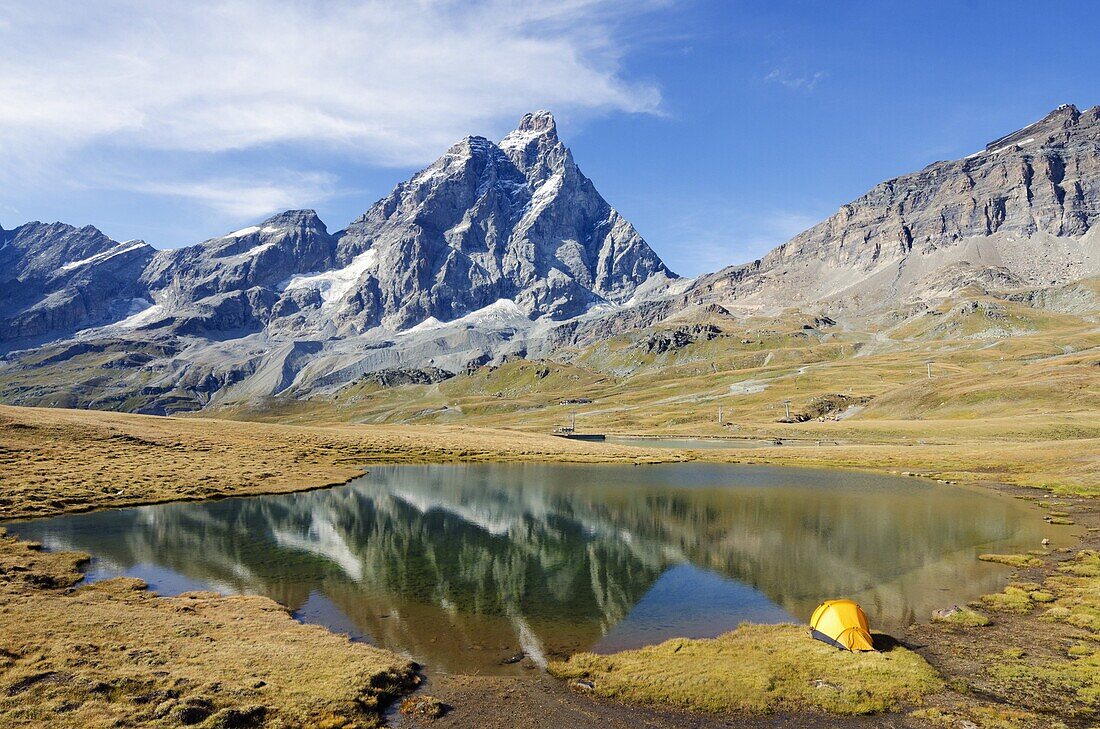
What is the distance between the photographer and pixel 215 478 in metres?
72.7

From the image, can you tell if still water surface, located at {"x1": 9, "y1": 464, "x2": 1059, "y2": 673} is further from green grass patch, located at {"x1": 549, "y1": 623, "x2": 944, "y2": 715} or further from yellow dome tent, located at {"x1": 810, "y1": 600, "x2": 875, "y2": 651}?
yellow dome tent, located at {"x1": 810, "y1": 600, "x2": 875, "y2": 651}

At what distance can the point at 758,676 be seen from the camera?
22.7 metres

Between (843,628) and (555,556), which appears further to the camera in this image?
(555,556)

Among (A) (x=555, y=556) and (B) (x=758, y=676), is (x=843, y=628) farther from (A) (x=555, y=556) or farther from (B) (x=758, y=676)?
(A) (x=555, y=556)

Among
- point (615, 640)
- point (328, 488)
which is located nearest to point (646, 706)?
point (615, 640)

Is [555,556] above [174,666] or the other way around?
the other way around

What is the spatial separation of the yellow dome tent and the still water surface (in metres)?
4.22

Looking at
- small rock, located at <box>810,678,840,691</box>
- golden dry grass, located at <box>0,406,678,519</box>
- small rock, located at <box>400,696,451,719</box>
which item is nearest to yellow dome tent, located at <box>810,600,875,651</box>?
small rock, located at <box>810,678,840,691</box>

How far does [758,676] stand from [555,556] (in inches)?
906

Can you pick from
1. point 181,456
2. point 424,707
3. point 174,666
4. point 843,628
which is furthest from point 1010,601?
point 181,456

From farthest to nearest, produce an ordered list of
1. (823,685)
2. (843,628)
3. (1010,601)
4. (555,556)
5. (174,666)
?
(555,556)
(1010,601)
(843,628)
(823,685)
(174,666)

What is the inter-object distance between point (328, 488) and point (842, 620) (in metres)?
64.6

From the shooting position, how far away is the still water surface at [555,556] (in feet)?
98.6

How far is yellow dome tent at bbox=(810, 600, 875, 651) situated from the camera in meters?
25.1
